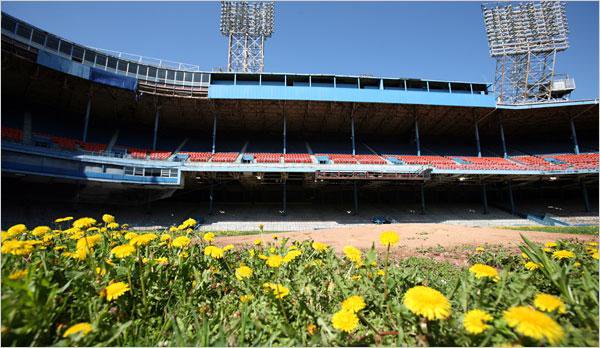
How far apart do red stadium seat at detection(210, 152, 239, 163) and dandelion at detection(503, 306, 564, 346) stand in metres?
27.0

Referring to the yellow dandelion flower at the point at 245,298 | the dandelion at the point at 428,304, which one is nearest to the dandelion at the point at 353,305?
the dandelion at the point at 428,304

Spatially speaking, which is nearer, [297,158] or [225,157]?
[225,157]

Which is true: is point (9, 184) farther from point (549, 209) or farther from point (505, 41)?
point (505, 41)

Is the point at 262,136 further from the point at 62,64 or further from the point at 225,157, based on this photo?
the point at 62,64

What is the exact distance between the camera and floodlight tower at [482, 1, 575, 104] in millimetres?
36594

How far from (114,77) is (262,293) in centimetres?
3030

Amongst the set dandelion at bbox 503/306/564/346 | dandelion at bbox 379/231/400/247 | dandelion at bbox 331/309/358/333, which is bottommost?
dandelion at bbox 331/309/358/333

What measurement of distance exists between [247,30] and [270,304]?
43.3m

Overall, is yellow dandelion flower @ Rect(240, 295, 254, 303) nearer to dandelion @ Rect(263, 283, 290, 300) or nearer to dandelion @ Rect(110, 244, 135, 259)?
dandelion @ Rect(263, 283, 290, 300)

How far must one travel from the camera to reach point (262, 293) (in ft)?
8.95

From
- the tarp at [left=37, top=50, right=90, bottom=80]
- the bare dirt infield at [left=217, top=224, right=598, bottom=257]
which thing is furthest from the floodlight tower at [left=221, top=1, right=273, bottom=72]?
the bare dirt infield at [left=217, top=224, right=598, bottom=257]

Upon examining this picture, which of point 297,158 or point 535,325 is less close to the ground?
point 297,158

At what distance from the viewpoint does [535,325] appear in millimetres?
1275

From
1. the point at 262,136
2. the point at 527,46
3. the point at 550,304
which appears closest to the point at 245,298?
the point at 550,304
